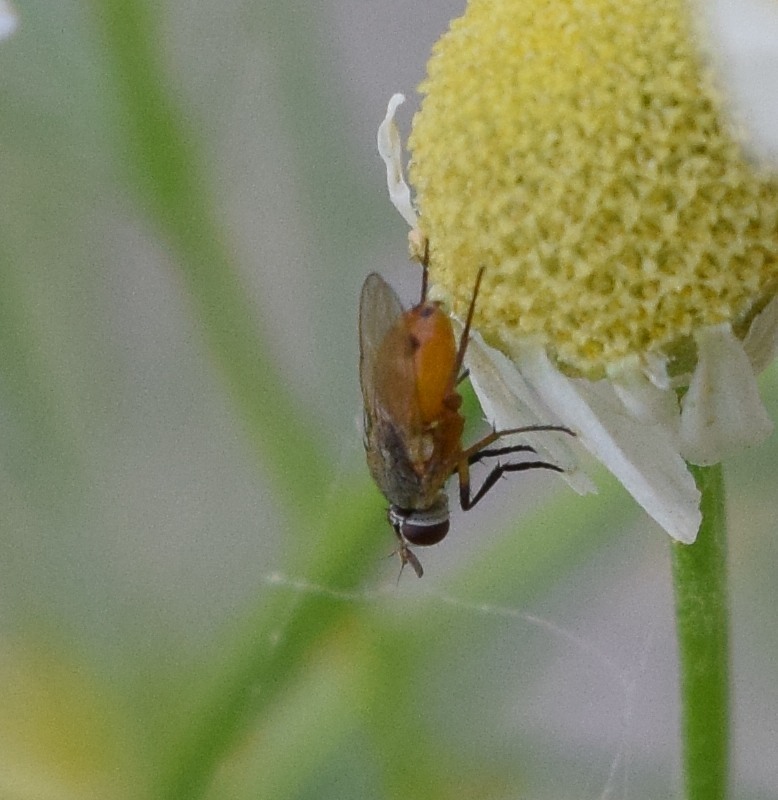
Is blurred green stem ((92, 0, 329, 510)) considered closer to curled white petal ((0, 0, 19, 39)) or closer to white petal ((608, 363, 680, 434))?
curled white petal ((0, 0, 19, 39))

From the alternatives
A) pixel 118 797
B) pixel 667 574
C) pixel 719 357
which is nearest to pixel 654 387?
pixel 719 357

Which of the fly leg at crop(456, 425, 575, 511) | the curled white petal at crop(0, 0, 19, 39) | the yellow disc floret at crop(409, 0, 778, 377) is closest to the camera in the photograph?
the yellow disc floret at crop(409, 0, 778, 377)

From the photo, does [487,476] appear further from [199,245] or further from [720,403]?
[199,245]

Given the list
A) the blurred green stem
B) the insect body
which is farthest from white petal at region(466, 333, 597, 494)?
the blurred green stem

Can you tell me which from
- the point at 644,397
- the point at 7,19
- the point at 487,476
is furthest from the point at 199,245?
the point at 644,397

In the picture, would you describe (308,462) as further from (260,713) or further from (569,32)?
(569,32)

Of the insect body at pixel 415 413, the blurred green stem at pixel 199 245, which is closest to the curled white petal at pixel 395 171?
the insect body at pixel 415 413
